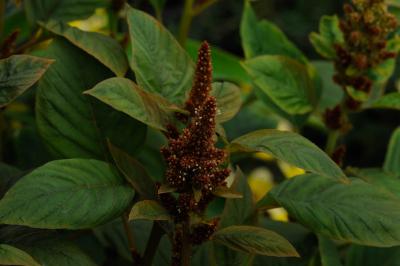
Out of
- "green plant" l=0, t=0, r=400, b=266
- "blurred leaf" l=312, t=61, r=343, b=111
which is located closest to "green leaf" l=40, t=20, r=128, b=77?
"green plant" l=0, t=0, r=400, b=266

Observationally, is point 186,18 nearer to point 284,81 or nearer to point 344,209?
point 284,81

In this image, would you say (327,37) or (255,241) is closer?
(255,241)

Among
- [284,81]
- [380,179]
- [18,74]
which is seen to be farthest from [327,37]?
[18,74]

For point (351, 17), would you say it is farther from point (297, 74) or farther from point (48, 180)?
point (48, 180)

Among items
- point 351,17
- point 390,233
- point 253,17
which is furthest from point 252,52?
point 390,233

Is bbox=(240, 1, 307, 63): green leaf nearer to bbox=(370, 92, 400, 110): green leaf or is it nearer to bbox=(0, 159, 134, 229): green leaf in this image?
bbox=(370, 92, 400, 110): green leaf

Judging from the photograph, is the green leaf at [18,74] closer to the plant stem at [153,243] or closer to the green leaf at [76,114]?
the green leaf at [76,114]
